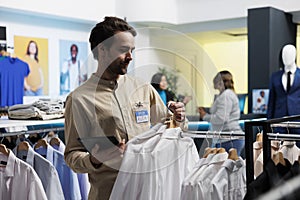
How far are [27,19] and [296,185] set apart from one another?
688 cm

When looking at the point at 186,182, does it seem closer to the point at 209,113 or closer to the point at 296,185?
the point at 209,113

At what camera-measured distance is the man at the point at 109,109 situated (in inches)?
68.8

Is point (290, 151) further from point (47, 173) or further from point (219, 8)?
point (219, 8)

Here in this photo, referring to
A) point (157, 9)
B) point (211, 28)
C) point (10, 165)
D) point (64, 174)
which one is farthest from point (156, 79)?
point (211, 28)

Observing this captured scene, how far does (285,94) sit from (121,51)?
13.7 ft

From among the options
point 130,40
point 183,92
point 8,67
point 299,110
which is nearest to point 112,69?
point 130,40

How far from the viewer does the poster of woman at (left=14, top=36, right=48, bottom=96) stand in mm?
7090

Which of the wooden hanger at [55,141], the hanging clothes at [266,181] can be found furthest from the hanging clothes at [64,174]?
the hanging clothes at [266,181]

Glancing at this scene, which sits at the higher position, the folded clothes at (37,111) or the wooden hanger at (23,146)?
the folded clothes at (37,111)

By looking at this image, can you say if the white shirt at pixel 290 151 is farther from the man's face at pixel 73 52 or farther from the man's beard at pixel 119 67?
the man's face at pixel 73 52

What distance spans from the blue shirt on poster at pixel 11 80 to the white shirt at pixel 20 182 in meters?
3.89

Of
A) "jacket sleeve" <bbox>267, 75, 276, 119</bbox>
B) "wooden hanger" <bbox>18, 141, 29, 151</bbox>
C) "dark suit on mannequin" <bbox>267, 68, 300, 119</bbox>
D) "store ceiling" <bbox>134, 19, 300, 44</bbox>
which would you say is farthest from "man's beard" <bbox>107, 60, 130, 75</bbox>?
"store ceiling" <bbox>134, 19, 300, 44</bbox>

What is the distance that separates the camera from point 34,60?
286 inches

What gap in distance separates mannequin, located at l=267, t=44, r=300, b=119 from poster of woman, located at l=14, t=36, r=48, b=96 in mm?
3371
